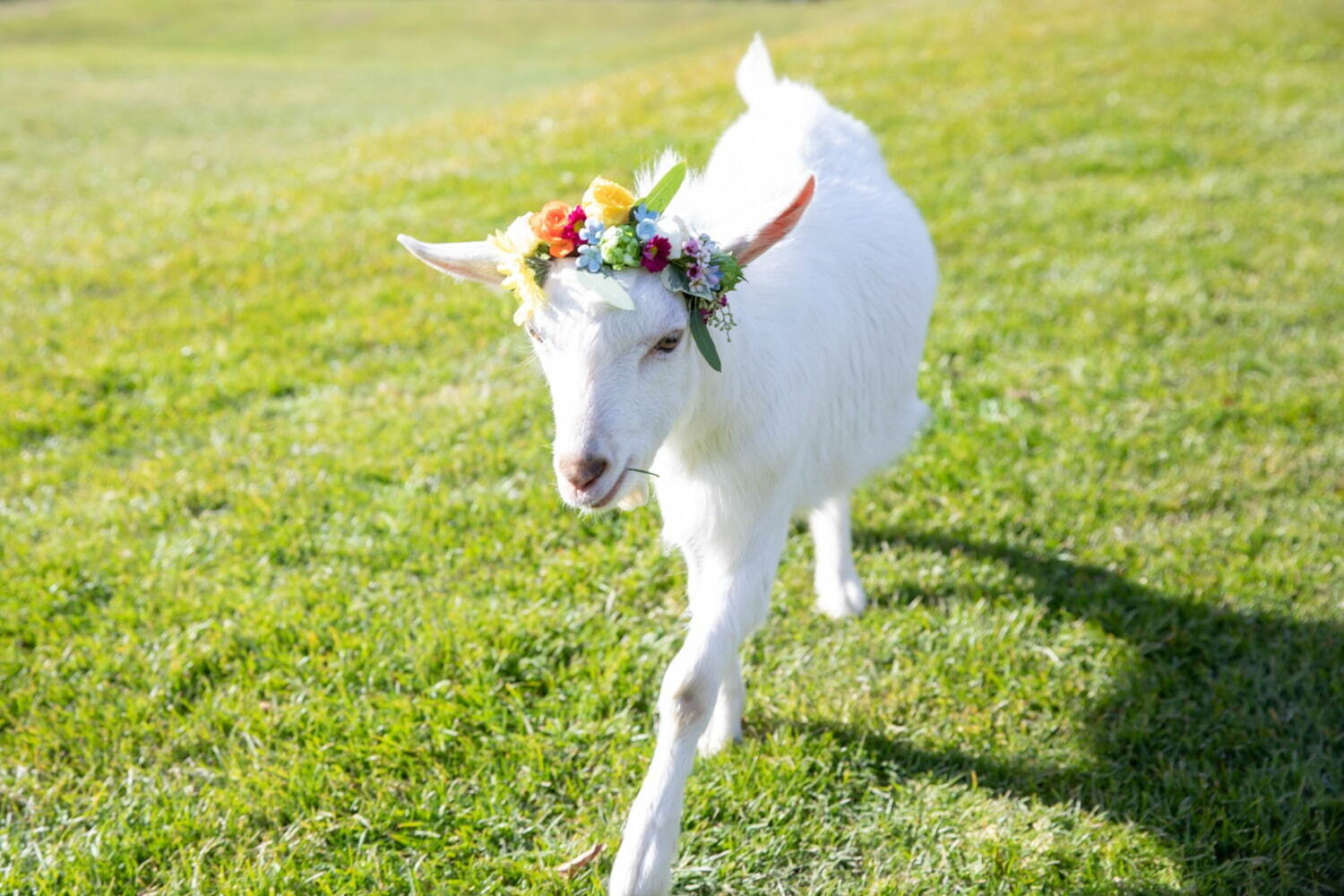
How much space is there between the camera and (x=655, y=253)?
2.57 m

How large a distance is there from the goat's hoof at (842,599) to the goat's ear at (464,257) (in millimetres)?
1898

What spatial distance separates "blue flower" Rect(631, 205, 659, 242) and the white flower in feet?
0.06

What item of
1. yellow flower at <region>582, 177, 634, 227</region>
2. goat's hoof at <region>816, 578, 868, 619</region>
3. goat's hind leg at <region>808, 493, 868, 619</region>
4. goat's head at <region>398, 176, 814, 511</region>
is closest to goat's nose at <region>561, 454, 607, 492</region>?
goat's head at <region>398, 176, 814, 511</region>

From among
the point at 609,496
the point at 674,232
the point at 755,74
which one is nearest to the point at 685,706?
the point at 609,496

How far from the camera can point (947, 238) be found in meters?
7.40

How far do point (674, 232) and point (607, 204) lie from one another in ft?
0.59

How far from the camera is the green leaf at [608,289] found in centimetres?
247

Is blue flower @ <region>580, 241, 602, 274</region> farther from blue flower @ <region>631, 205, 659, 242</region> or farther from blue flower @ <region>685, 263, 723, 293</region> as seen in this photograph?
blue flower @ <region>685, 263, 723, 293</region>

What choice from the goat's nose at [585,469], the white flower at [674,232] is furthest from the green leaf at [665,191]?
the goat's nose at [585,469]

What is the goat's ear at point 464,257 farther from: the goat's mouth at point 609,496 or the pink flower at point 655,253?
the goat's mouth at point 609,496

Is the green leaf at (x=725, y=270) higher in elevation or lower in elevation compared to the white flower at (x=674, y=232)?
lower

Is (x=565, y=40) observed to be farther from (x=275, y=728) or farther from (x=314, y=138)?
(x=275, y=728)

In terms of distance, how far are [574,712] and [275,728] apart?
39.2 inches

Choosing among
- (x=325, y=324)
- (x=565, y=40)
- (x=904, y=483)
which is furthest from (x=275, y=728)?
(x=565, y=40)
